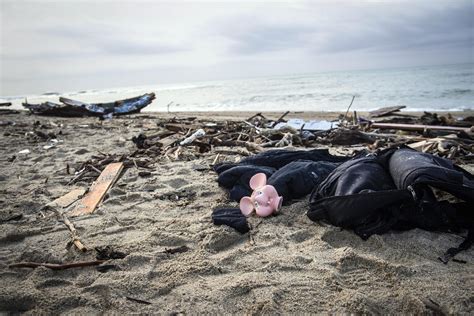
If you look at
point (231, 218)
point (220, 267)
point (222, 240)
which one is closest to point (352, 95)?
point (231, 218)

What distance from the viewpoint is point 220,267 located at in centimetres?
243

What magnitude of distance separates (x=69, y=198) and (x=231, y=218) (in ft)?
8.07

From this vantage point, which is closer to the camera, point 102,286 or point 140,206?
point 102,286

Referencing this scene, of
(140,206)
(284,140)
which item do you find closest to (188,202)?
(140,206)

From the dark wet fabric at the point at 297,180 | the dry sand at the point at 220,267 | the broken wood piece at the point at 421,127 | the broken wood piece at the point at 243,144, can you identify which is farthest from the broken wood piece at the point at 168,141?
the broken wood piece at the point at 421,127

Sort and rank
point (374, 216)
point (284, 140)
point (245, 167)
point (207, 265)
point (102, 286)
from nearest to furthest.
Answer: point (102, 286) < point (207, 265) < point (374, 216) < point (245, 167) < point (284, 140)

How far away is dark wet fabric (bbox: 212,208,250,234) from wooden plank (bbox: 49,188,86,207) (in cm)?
208

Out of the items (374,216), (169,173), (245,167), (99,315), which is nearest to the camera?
(99,315)

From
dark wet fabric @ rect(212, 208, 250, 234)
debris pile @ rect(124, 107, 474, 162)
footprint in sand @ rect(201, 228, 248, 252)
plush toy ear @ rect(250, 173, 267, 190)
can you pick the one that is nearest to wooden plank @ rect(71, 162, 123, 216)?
debris pile @ rect(124, 107, 474, 162)

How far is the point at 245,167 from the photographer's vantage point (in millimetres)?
4082

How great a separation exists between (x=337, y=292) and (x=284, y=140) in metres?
4.80

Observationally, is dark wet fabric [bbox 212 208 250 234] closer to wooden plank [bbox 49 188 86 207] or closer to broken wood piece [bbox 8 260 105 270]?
broken wood piece [bbox 8 260 105 270]

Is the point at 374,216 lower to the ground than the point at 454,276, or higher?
higher

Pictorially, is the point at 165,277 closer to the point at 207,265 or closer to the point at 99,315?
the point at 207,265
